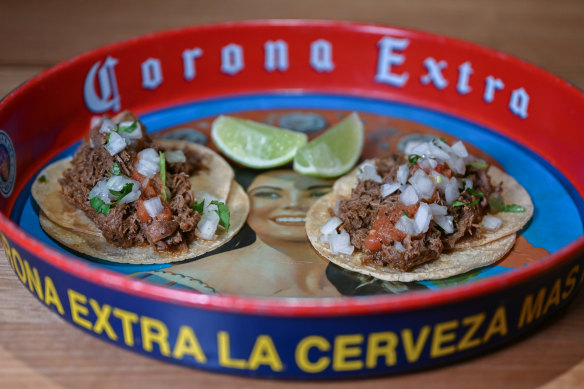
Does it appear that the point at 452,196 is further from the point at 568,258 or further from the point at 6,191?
the point at 6,191

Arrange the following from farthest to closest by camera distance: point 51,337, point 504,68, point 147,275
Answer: point 504,68 → point 147,275 → point 51,337

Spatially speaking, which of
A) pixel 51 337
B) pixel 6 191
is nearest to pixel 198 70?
pixel 6 191

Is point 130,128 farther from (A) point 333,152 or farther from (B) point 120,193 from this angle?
(A) point 333,152

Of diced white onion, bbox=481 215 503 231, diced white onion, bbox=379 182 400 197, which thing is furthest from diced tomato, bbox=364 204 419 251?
diced white onion, bbox=481 215 503 231

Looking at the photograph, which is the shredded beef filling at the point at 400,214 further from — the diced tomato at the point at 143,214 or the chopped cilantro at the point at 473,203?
the diced tomato at the point at 143,214

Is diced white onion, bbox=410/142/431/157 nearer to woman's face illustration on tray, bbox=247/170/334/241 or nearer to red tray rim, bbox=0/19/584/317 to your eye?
woman's face illustration on tray, bbox=247/170/334/241

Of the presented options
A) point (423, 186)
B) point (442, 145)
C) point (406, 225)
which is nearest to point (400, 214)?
point (406, 225)

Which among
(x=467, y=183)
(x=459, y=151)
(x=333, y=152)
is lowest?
(x=333, y=152)
